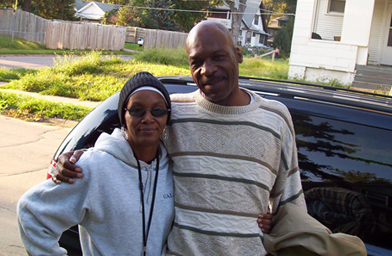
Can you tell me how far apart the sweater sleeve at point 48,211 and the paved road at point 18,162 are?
97.5 inches

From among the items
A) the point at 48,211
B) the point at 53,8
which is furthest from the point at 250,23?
the point at 48,211

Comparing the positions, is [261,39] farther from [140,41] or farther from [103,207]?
[103,207]

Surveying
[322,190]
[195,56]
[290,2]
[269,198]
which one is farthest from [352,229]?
[290,2]

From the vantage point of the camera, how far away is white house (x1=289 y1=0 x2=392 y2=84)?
14625 millimetres

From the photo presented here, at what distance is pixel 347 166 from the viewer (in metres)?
2.39

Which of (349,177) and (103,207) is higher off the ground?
(349,177)

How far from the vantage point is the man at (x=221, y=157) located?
1761 millimetres

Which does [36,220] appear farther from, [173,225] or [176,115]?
[176,115]

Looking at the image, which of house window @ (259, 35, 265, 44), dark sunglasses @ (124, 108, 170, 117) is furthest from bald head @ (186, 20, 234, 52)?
house window @ (259, 35, 265, 44)

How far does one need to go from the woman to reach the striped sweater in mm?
89

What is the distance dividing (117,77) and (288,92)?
1046 cm

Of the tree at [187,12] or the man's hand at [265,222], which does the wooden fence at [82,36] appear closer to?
the tree at [187,12]

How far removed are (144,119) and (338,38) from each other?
51.4 feet

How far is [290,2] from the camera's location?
8388 cm
